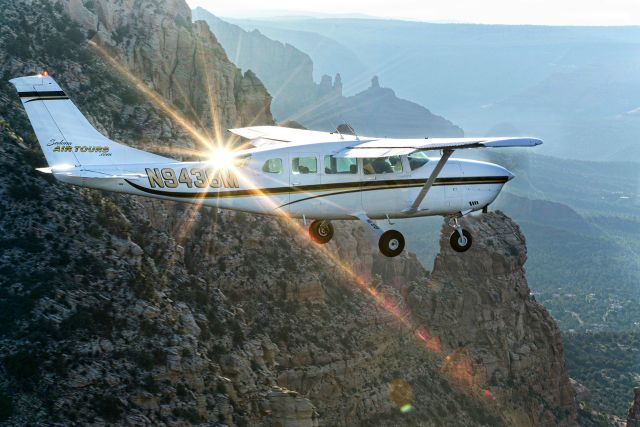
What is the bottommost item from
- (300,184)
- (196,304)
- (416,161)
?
(196,304)

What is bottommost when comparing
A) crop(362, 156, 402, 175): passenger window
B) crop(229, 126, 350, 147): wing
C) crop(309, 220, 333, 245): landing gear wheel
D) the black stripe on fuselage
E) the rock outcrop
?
the rock outcrop

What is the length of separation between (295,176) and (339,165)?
170cm

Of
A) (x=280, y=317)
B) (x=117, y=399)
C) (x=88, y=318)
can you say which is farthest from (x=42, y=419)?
(x=280, y=317)

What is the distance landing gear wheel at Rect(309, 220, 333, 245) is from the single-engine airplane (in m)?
1.39

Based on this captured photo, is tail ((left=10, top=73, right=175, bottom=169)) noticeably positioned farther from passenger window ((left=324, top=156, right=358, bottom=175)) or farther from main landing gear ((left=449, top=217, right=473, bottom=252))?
main landing gear ((left=449, top=217, right=473, bottom=252))

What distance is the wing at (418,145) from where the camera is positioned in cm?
2741

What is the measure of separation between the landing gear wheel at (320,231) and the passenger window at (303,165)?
3.25m

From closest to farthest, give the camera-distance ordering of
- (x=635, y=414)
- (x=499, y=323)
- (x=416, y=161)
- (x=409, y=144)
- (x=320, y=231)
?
(x=409, y=144), (x=416, y=161), (x=320, y=231), (x=635, y=414), (x=499, y=323)

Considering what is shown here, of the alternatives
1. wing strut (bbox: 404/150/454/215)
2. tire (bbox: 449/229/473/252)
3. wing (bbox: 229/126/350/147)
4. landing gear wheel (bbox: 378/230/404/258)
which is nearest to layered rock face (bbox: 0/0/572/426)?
wing (bbox: 229/126/350/147)

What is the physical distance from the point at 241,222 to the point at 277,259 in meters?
4.16

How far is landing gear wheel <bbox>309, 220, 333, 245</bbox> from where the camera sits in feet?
108

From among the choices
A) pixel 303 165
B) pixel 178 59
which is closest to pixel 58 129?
pixel 303 165

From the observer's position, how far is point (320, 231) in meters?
33.0

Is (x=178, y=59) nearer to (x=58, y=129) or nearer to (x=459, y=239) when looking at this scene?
(x=58, y=129)
